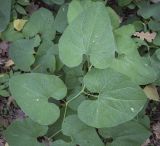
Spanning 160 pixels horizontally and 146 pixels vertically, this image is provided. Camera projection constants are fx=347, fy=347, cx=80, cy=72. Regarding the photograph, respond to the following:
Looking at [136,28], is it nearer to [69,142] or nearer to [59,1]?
[59,1]

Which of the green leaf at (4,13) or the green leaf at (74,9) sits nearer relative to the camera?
the green leaf at (74,9)

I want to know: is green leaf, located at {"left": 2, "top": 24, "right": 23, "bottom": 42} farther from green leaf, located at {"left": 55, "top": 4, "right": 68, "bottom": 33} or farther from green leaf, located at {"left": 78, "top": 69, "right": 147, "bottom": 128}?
green leaf, located at {"left": 78, "top": 69, "right": 147, "bottom": 128}

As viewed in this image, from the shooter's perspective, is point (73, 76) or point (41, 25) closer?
point (73, 76)

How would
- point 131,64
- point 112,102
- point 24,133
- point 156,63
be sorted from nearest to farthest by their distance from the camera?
point 112,102 < point 24,133 < point 131,64 < point 156,63

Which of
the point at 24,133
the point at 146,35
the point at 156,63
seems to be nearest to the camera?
the point at 24,133

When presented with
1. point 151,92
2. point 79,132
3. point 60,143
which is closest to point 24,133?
point 60,143

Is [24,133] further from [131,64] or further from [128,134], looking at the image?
[131,64]

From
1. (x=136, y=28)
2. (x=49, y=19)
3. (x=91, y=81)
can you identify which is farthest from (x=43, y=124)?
(x=136, y=28)

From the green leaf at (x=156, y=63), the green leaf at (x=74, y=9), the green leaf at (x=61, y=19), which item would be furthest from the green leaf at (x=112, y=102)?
the green leaf at (x=61, y=19)

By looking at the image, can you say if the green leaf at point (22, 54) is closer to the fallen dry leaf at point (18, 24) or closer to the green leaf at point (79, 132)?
the fallen dry leaf at point (18, 24)
